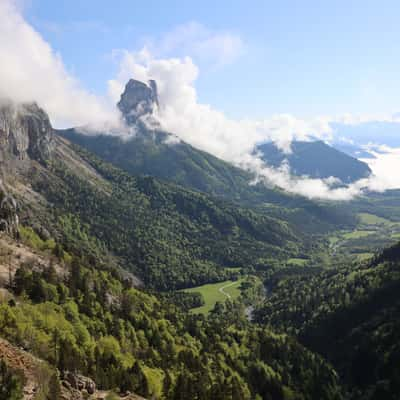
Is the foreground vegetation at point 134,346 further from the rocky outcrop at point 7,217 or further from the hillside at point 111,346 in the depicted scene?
the rocky outcrop at point 7,217

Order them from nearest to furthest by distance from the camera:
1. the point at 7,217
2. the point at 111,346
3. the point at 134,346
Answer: the point at 111,346, the point at 134,346, the point at 7,217

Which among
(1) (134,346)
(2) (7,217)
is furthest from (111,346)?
(2) (7,217)

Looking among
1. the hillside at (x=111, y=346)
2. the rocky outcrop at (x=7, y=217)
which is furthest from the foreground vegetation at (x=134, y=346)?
the rocky outcrop at (x=7, y=217)

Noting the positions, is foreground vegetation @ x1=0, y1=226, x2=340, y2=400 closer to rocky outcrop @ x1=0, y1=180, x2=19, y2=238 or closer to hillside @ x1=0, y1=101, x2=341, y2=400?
hillside @ x1=0, y1=101, x2=341, y2=400

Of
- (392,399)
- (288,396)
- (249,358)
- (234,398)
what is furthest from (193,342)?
(392,399)

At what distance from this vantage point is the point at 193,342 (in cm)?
17188

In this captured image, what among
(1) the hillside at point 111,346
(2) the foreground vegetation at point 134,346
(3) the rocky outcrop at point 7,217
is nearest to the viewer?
(1) the hillside at point 111,346

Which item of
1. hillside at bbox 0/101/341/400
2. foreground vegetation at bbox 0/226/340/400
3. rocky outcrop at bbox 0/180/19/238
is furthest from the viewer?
rocky outcrop at bbox 0/180/19/238

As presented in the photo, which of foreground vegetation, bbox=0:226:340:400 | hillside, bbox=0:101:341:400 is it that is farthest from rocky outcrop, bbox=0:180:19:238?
foreground vegetation, bbox=0:226:340:400

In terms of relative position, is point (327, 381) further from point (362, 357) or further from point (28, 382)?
point (28, 382)

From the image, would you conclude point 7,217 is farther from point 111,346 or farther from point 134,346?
point 111,346

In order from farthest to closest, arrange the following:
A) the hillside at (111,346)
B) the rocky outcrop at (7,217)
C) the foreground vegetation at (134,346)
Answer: the rocky outcrop at (7,217) < the foreground vegetation at (134,346) < the hillside at (111,346)

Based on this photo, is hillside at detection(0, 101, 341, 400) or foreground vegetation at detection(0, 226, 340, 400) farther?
foreground vegetation at detection(0, 226, 340, 400)

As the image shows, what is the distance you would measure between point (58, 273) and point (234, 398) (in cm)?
7311
